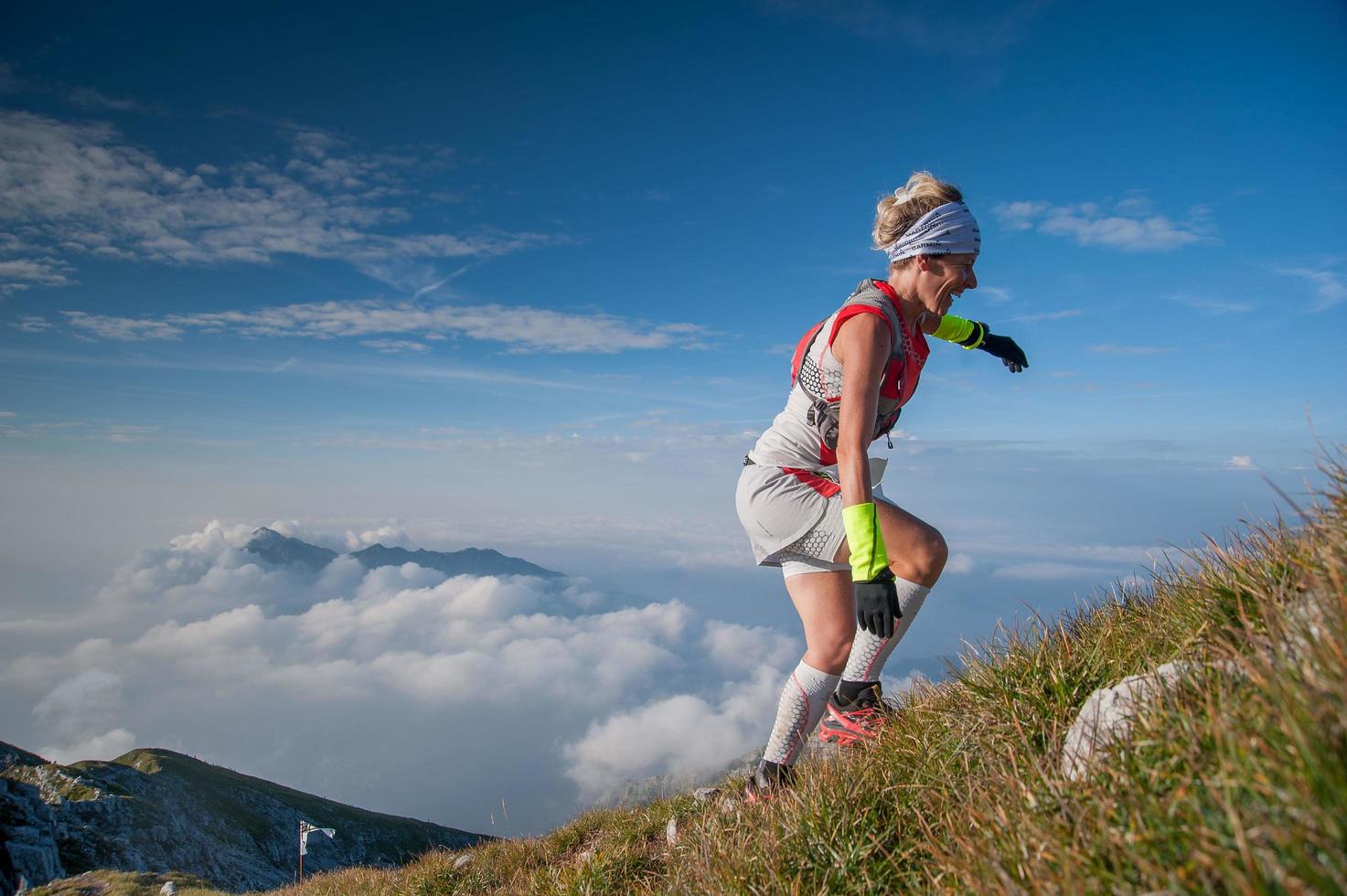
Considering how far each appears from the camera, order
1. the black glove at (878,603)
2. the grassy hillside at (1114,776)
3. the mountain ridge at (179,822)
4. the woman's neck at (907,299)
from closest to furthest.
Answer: the grassy hillside at (1114,776), the black glove at (878,603), the woman's neck at (907,299), the mountain ridge at (179,822)

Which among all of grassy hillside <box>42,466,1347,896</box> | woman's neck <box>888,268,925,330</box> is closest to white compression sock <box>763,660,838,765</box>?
grassy hillside <box>42,466,1347,896</box>

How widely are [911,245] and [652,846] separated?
546 centimetres

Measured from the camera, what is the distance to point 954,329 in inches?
239

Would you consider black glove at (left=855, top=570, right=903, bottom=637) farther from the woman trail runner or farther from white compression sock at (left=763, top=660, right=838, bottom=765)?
white compression sock at (left=763, top=660, right=838, bottom=765)

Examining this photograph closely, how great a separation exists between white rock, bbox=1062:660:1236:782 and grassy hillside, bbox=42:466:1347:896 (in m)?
0.05

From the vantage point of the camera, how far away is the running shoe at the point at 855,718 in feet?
14.7

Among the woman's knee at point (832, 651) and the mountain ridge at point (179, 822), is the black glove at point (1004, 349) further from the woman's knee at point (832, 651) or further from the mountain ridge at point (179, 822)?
the mountain ridge at point (179, 822)

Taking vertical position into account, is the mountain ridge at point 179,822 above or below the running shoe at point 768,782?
below

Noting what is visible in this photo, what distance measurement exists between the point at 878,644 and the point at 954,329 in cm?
309

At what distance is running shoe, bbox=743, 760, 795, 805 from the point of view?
4.38 meters

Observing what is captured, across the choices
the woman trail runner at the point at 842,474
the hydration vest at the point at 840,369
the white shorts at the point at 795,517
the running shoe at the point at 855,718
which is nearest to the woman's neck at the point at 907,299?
the woman trail runner at the point at 842,474

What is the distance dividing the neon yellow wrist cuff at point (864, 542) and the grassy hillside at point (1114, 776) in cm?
80

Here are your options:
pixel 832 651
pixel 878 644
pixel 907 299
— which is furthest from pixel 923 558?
pixel 907 299

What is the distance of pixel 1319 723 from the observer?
1548 mm
